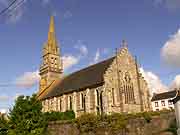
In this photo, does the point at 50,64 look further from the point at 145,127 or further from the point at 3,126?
the point at 145,127

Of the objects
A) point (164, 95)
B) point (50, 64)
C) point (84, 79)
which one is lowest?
point (164, 95)

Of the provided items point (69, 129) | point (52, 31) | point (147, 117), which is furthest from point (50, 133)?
point (52, 31)

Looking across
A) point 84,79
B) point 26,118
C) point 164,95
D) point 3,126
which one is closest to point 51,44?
point 84,79

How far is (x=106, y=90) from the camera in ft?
134

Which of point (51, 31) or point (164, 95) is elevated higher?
point (51, 31)

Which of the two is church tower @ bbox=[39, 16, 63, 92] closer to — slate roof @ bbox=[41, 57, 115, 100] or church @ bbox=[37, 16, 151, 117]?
slate roof @ bbox=[41, 57, 115, 100]

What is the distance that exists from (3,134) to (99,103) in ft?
52.3

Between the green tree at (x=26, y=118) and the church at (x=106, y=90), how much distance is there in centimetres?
1264

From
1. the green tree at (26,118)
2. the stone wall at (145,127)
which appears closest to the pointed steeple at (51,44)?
the green tree at (26,118)

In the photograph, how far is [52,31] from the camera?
73.8m

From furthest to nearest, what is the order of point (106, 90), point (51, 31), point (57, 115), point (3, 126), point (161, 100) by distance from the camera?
point (51, 31) < point (161, 100) < point (106, 90) < point (57, 115) < point (3, 126)

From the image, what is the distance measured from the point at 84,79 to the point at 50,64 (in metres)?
22.1

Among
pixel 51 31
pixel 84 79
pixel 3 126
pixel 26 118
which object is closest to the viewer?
pixel 26 118

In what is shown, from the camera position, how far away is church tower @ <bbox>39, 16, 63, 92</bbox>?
65400mm
